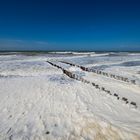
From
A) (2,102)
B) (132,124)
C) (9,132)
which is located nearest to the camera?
(9,132)

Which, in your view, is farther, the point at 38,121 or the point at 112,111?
the point at 112,111

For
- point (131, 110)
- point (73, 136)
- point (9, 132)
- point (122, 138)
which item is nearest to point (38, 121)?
point (9, 132)

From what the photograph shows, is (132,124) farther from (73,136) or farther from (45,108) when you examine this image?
(45,108)

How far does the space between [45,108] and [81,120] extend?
2.26 m

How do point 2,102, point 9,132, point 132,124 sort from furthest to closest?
point 2,102 < point 132,124 < point 9,132

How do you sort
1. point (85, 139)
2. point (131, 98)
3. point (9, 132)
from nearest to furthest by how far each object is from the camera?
point (85, 139)
point (9, 132)
point (131, 98)

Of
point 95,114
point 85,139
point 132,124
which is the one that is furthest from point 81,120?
point 132,124

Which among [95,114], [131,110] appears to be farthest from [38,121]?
[131,110]

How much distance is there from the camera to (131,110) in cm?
911

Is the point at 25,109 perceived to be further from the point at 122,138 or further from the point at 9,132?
the point at 122,138

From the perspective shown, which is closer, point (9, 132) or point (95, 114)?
point (9, 132)

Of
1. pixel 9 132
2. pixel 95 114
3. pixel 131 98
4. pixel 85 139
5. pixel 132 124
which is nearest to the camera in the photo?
pixel 85 139

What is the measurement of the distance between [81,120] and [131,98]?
15.5 ft

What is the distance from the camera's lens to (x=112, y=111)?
897cm
